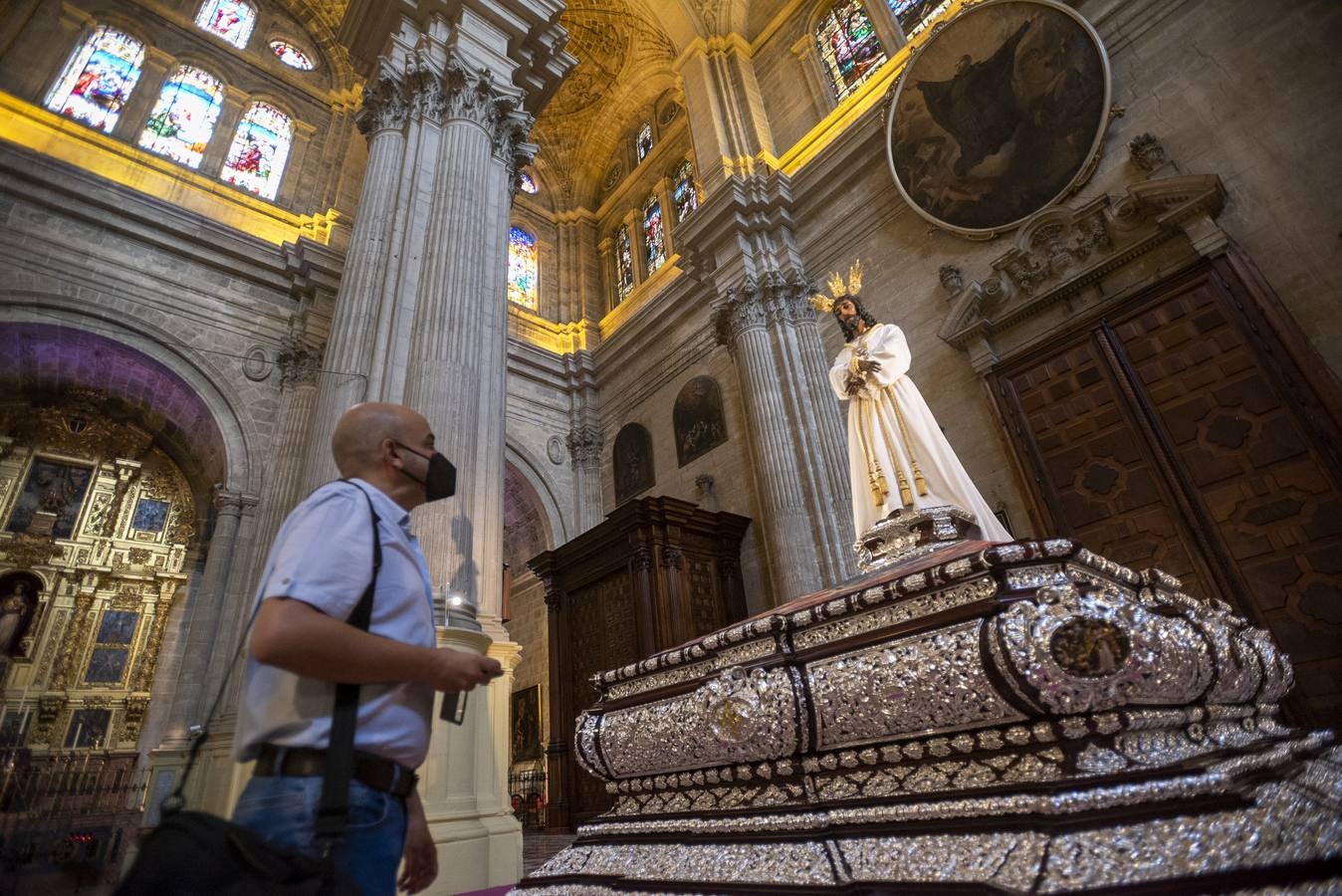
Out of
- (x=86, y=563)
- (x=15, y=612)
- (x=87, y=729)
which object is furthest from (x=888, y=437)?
(x=86, y=563)

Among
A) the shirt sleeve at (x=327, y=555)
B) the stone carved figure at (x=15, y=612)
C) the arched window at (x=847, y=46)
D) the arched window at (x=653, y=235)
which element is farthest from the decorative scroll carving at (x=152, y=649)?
the arched window at (x=847, y=46)

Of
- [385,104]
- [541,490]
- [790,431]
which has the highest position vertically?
[385,104]

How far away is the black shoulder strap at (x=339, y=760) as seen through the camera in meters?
0.91

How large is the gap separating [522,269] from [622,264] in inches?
91.1

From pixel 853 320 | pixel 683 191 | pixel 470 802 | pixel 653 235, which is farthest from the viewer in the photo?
pixel 653 235

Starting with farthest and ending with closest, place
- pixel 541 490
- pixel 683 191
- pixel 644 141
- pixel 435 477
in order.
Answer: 1. pixel 644 141
2. pixel 683 191
3. pixel 541 490
4. pixel 435 477

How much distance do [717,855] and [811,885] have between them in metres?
0.35

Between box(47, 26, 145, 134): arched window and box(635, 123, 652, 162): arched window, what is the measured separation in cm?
925

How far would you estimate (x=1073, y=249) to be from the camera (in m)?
6.80

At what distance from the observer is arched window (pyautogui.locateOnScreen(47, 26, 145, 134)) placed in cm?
Answer: 956

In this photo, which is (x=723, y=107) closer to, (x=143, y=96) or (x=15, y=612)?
(x=143, y=96)

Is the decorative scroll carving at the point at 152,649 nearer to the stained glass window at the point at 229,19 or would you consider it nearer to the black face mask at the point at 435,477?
the stained glass window at the point at 229,19

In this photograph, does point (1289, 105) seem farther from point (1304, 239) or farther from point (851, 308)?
point (851, 308)

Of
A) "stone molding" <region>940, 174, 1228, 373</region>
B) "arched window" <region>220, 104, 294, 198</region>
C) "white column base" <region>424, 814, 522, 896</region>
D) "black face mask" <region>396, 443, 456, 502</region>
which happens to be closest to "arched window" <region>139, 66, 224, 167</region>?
"arched window" <region>220, 104, 294, 198</region>
